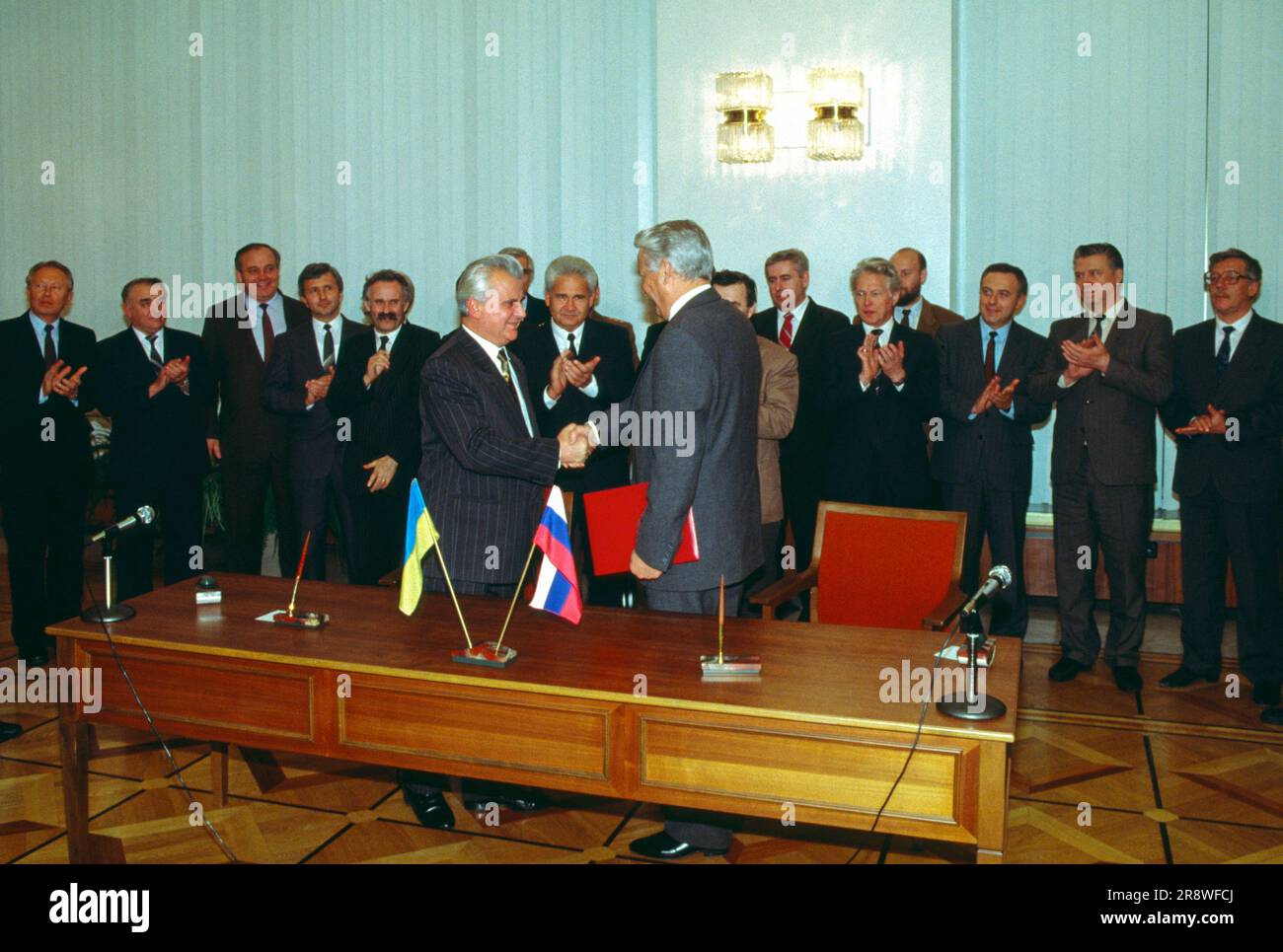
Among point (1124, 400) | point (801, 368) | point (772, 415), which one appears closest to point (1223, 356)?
point (1124, 400)

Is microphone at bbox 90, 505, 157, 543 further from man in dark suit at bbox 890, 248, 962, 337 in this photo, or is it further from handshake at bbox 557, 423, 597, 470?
man in dark suit at bbox 890, 248, 962, 337

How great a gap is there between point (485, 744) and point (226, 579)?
1435 mm

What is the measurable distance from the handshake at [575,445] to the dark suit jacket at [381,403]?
5.95 ft

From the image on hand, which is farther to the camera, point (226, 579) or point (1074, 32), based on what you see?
point (1074, 32)

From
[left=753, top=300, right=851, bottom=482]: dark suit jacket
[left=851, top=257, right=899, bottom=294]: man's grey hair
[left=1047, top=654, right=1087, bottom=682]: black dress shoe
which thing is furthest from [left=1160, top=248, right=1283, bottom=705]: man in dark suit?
[left=753, top=300, right=851, bottom=482]: dark suit jacket

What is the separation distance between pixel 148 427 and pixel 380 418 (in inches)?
47.9

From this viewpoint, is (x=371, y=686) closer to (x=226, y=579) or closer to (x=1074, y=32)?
(x=226, y=579)

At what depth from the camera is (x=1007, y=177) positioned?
22.7 feet

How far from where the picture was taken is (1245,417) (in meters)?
5.05

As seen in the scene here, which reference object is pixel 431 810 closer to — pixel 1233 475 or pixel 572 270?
pixel 572 270

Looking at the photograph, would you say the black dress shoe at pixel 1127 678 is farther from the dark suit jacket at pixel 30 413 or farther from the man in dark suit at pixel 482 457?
the dark suit jacket at pixel 30 413

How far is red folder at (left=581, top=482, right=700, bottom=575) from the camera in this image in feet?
11.5

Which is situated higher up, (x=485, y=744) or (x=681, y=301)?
(x=681, y=301)

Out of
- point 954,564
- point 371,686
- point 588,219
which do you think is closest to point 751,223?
point 588,219
